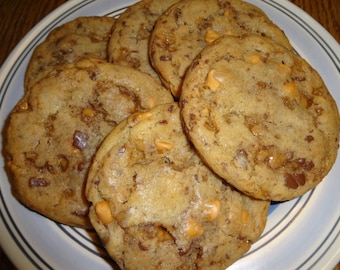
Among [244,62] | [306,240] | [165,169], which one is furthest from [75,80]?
[306,240]

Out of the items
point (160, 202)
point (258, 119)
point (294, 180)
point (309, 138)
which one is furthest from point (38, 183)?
point (309, 138)

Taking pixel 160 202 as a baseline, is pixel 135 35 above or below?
above

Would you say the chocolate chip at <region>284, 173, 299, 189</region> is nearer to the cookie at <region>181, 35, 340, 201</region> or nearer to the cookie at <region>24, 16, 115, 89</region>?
the cookie at <region>181, 35, 340, 201</region>

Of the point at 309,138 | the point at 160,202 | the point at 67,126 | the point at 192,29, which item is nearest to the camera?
the point at 160,202

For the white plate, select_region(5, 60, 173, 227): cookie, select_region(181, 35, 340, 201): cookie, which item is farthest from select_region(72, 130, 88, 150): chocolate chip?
select_region(181, 35, 340, 201): cookie

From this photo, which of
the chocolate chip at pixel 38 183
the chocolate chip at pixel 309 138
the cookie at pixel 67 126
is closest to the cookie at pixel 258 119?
the chocolate chip at pixel 309 138

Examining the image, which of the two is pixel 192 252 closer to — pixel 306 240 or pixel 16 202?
pixel 306 240

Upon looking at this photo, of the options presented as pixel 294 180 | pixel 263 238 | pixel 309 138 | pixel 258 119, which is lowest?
pixel 263 238

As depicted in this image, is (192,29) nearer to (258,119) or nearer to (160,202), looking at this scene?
(258,119)
